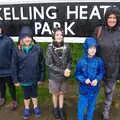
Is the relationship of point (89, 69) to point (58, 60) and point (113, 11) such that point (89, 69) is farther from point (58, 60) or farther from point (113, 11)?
point (113, 11)

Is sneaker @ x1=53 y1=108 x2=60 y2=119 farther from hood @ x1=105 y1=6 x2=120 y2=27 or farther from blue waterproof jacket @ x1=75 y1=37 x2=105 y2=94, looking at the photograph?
hood @ x1=105 y1=6 x2=120 y2=27

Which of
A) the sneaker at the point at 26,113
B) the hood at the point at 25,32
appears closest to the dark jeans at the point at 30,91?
the sneaker at the point at 26,113

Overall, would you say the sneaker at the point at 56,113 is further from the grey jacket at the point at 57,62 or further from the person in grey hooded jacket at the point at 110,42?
the person in grey hooded jacket at the point at 110,42

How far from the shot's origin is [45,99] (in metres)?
5.50

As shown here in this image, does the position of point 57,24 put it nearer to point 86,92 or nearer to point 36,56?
point 36,56

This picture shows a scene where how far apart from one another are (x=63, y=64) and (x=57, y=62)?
0.30 feet

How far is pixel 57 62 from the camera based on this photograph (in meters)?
4.42

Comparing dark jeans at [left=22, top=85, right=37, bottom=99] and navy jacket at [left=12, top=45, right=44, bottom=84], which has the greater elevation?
navy jacket at [left=12, top=45, right=44, bottom=84]

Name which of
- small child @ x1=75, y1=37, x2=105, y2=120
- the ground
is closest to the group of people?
small child @ x1=75, y1=37, x2=105, y2=120

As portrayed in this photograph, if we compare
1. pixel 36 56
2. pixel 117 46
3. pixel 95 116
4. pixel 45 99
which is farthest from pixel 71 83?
pixel 117 46

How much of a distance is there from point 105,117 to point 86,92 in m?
0.71

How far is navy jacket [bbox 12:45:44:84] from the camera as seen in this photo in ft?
14.8

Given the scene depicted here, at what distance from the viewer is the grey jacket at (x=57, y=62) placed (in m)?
4.40

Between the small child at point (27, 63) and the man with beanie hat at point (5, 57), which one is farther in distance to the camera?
the man with beanie hat at point (5, 57)
